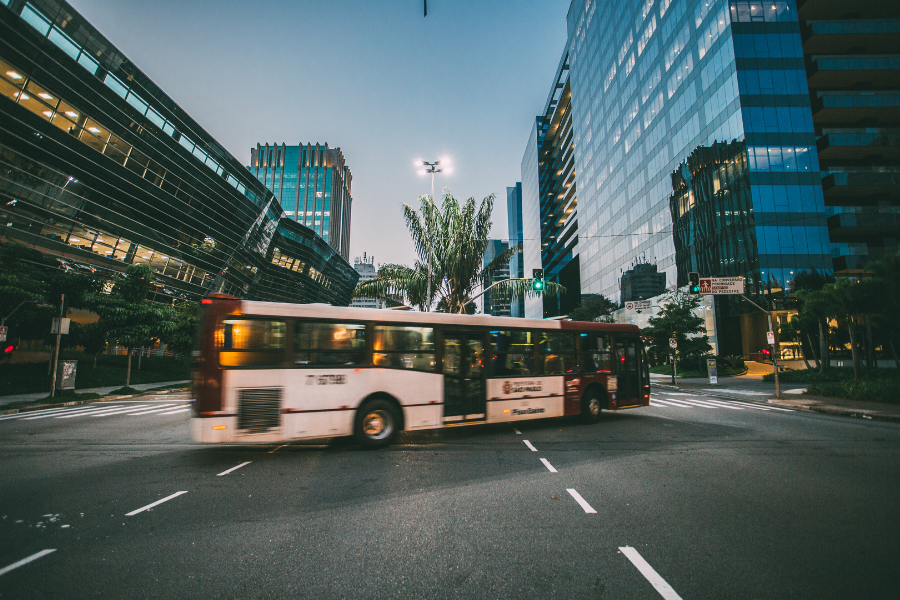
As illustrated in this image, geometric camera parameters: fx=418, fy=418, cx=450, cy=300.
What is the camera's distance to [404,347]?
372 inches

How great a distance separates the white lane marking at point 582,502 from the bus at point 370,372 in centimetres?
424

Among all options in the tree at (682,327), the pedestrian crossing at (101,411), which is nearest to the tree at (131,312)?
the pedestrian crossing at (101,411)

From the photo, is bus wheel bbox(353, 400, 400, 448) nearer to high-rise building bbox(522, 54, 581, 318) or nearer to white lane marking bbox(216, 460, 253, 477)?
white lane marking bbox(216, 460, 253, 477)

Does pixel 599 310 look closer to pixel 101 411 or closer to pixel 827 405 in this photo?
pixel 827 405

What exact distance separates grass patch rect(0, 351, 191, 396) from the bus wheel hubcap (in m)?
23.3

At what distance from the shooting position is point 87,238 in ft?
109

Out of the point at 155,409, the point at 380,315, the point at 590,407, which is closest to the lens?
the point at 380,315

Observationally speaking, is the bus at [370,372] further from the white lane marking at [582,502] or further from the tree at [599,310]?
the tree at [599,310]

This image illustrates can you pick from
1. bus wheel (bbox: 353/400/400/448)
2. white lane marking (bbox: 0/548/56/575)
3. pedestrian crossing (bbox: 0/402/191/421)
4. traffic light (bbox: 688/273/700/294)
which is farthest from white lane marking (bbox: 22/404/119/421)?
traffic light (bbox: 688/273/700/294)

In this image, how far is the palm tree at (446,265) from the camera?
56.0 feet

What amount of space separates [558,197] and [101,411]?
103 m

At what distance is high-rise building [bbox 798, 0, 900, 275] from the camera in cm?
4025

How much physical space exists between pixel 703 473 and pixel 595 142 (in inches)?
3044

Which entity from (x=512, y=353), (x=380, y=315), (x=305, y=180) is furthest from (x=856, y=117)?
(x=305, y=180)
